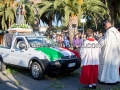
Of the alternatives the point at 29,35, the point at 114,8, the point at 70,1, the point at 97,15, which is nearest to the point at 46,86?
the point at 29,35

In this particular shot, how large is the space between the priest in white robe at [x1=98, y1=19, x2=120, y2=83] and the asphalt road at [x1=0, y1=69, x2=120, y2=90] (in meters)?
0.29

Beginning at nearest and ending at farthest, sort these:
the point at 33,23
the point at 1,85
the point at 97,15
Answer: the point at 1,85 → the point at 97,15 → the point at 33,23

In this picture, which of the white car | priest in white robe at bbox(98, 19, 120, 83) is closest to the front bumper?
the white car

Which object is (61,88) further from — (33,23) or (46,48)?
(33,23)

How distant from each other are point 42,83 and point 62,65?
3.01ft

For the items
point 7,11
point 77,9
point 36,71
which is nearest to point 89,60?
point 36,71

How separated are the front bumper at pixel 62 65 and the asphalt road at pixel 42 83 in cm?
42

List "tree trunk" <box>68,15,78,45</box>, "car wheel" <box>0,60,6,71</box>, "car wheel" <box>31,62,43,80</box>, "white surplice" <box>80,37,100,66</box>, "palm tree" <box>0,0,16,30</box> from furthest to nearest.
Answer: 1. "palm tree" <box>0,0,16,30</box>
2. "tree trunk" <box>68,15,78,45</box>
3. "car wheel" <box>0,60,6,71</box>
4. "car wheel" <box>31,62,43,80</box>
5. "white surplice" <box>80,37,100,66</box>

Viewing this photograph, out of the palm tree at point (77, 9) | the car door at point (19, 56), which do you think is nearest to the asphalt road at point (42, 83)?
the car door at point (19, 56)

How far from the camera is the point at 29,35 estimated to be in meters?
9.38

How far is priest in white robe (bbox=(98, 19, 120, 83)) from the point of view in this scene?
741 cm

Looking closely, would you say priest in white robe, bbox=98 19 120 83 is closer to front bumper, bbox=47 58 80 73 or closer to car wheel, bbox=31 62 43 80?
front bumper, bbox=47 58 80 73

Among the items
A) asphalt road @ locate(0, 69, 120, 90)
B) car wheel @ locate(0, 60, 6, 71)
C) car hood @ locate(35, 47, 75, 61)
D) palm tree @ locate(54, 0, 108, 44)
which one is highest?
palm tree @ locate(54, 0, 108, 44)

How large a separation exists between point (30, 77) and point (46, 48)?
1.37m
